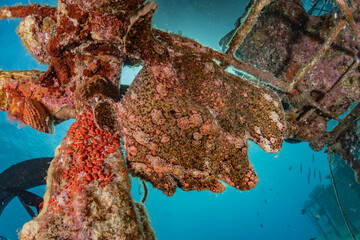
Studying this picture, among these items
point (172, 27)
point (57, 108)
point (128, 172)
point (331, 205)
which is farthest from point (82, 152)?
point (331, 205)

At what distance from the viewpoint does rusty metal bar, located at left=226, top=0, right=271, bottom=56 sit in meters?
2.64

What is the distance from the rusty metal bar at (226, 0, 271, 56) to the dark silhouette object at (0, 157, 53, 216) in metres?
6.10

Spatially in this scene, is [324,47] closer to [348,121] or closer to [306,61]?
[306,61]

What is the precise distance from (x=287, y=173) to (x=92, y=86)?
12214 cm

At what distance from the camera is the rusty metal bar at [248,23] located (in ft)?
8.66

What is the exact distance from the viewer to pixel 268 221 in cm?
9038

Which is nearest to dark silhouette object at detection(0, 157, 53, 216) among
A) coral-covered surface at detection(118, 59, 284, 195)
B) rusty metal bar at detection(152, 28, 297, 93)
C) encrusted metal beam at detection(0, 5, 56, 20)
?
encrusted metal beam at detection(0, 5, 56, 20)

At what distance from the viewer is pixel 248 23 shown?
2760 millimetres

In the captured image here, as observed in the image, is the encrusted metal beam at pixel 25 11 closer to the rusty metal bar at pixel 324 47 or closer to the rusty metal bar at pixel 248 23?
the rusty metal bar at pixel 248 23

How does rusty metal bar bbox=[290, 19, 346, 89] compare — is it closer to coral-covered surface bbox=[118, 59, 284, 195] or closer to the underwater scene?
A: the underwater scene

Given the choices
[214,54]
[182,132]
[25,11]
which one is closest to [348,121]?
[214,54]

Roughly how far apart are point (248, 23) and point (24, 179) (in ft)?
23.8

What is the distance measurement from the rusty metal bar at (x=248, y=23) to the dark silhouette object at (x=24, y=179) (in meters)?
6.10

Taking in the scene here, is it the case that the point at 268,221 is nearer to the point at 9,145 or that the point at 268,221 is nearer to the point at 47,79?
the point at 9,145
